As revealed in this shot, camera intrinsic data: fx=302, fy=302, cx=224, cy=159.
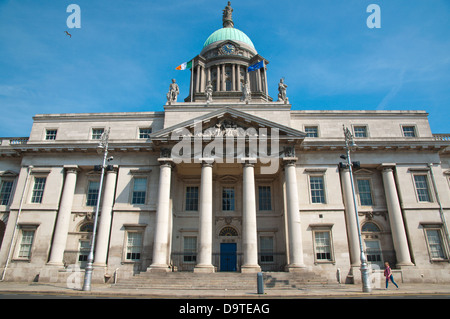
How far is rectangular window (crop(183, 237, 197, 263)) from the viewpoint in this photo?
2744cm

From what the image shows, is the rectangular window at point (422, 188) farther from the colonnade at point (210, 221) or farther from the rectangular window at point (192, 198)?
the rectangular window at point (192, 198)

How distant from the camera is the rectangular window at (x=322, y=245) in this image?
25.0 metres

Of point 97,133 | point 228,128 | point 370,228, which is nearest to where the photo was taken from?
point 370,228

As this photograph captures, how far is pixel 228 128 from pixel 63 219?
16.4 m

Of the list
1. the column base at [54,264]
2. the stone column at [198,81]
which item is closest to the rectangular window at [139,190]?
the column base at [54,264]

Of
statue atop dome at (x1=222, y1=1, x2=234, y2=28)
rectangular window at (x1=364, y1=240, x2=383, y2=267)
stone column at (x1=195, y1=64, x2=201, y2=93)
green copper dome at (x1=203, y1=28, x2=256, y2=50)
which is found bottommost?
rectangular window at (x1=364, y1=240, x2=383, y2=267)

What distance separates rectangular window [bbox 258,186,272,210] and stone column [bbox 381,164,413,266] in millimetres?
10280

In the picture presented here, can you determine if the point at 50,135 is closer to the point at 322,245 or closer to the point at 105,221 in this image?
the point at 105,221

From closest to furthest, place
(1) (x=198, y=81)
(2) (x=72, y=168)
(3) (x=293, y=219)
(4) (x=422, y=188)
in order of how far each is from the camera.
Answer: (3) (x=293, y=219), (4) (x=422, y=188), (2) (x=72, y=168), (1) (x=198, y=81)

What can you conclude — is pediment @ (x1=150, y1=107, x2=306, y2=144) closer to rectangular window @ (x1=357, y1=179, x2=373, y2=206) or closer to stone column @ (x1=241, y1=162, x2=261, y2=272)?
stone column @ (x1=241, y1=162, x2=261, y2=272)

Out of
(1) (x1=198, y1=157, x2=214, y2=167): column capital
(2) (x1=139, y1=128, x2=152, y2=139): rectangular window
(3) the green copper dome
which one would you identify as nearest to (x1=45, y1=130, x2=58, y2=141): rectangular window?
(2) (x1=139, y1=128, x2=152, y2=139): rectangular window

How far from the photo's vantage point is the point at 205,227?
23.8m

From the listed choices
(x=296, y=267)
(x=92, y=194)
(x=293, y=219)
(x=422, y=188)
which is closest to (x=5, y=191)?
(x=92, y=194)

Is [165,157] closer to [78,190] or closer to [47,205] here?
[78,190]
